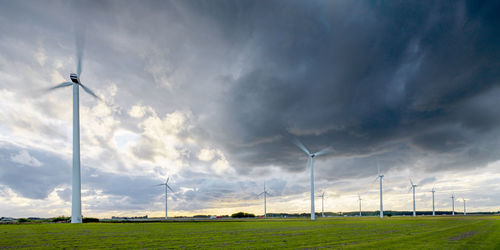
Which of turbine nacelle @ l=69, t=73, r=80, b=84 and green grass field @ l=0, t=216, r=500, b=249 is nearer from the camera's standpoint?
green grass field @ l=0, t=216, r=500, b=249

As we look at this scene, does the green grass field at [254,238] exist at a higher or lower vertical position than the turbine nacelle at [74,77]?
lower

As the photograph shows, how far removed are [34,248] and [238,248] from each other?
792 inches

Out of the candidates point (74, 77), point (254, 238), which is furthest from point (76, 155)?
point (254, 238)

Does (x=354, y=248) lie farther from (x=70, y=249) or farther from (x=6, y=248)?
(x=6, y=248)

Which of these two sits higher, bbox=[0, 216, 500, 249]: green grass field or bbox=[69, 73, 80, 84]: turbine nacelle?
bbox=[69, 73, 80, 84]: turbine nacelle

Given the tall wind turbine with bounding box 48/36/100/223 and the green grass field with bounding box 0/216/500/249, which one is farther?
the tall wind turbine with bounding box 48/36/100/223

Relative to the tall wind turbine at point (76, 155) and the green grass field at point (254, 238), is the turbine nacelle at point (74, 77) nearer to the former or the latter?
the tall wind turbine at point (76, 155)

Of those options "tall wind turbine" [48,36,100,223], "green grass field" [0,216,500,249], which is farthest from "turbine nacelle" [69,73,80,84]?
"green grass field" [0,216,500,249]

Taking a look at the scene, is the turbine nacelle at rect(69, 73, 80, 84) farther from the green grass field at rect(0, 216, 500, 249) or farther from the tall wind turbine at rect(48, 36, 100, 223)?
the green grass field at rect(0, 216, 500, 249)

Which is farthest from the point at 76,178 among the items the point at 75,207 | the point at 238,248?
the point at 238,248

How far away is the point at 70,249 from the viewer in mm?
28875

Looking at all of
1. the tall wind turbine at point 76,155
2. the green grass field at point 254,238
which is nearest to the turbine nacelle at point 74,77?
the tall wind turbine at point 76,155

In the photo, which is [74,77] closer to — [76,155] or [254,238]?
[76,155]

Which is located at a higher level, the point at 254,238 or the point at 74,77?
the point at 74,77
